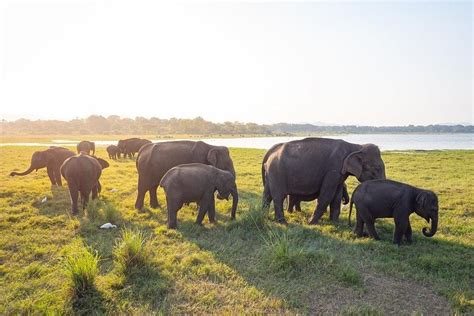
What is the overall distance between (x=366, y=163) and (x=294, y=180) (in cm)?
187

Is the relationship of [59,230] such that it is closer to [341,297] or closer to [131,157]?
[341,297]

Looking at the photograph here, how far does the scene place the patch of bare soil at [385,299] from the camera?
197 inches

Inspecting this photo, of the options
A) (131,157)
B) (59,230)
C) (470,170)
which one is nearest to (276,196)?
(59,230)

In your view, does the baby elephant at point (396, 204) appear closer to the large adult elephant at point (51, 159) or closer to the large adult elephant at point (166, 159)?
the large adult elephant at point (166, 159)

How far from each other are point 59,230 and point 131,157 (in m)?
24.9

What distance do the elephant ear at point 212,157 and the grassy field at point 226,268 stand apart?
6.06 ft

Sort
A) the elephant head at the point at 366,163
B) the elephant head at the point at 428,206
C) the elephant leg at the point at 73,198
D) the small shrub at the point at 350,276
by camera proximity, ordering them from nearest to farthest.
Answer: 1. the small shrub at the point at 350,276
2. the elephant head at the point at 428,206
3. the elephant head at the point at 366,163
4. the elephant leg at the point at 73,198

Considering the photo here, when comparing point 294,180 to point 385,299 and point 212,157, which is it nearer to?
point 212,157

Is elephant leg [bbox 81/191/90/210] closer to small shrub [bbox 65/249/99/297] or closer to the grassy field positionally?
the grassy field

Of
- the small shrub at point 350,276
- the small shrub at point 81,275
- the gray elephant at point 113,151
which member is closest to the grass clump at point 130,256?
the small shrub at point 81,275

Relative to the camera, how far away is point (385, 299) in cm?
530

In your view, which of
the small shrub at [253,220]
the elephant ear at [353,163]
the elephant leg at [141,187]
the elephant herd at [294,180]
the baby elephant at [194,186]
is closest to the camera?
the elephant herd at [294,180]

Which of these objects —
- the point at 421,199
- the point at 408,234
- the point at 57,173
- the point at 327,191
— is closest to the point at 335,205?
the point at 327,191

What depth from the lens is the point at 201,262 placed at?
6.64 m
